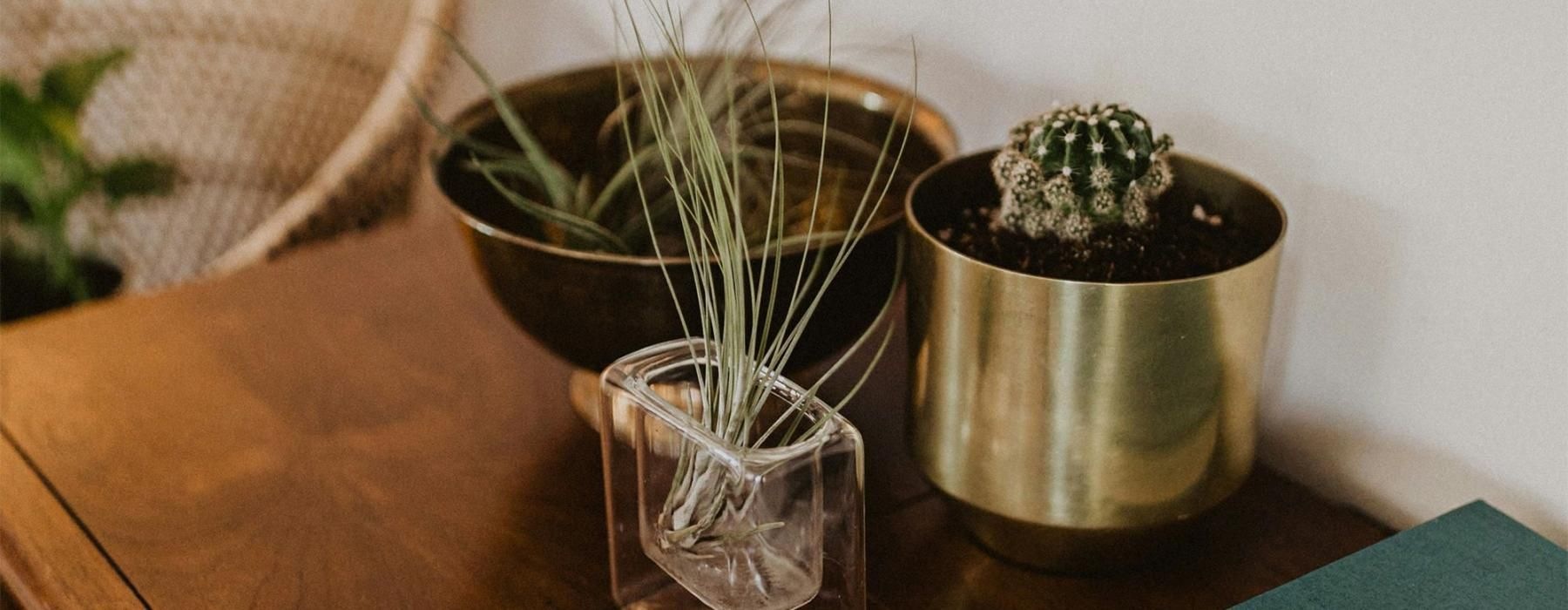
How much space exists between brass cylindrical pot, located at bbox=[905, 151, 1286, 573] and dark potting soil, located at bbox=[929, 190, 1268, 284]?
0.05 ft

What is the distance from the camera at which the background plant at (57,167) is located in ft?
4.30

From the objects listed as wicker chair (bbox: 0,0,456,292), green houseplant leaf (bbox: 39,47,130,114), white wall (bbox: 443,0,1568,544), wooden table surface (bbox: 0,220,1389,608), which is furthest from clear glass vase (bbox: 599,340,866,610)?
green houseplant leaf (bbox: 39,47,130,114)

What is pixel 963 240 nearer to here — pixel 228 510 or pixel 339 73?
pixel 228 510

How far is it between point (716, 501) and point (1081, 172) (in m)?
0.21

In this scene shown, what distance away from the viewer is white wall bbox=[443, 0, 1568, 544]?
1.79 feet

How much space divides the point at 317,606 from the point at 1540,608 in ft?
1.77

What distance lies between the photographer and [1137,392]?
1.77 feet

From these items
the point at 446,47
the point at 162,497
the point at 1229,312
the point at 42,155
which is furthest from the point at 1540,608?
the point at 42,155

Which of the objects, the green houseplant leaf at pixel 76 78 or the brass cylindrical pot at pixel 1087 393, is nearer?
the brass cylindrical pot at pixel 1087 393

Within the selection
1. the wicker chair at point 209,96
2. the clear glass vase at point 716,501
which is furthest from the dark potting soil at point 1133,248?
the wicker chair at point 209,96

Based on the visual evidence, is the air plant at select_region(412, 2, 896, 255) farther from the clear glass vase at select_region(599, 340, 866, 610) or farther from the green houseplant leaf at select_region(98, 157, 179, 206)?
the green houseplant leaf at select_region(98, 157, 179, 206)

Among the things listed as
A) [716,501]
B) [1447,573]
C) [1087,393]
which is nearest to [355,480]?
[716,501]

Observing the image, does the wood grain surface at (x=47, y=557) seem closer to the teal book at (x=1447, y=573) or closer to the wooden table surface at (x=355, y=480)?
the wooden table surface at (x=355, y=480)

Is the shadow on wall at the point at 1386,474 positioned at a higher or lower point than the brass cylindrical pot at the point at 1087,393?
lower
